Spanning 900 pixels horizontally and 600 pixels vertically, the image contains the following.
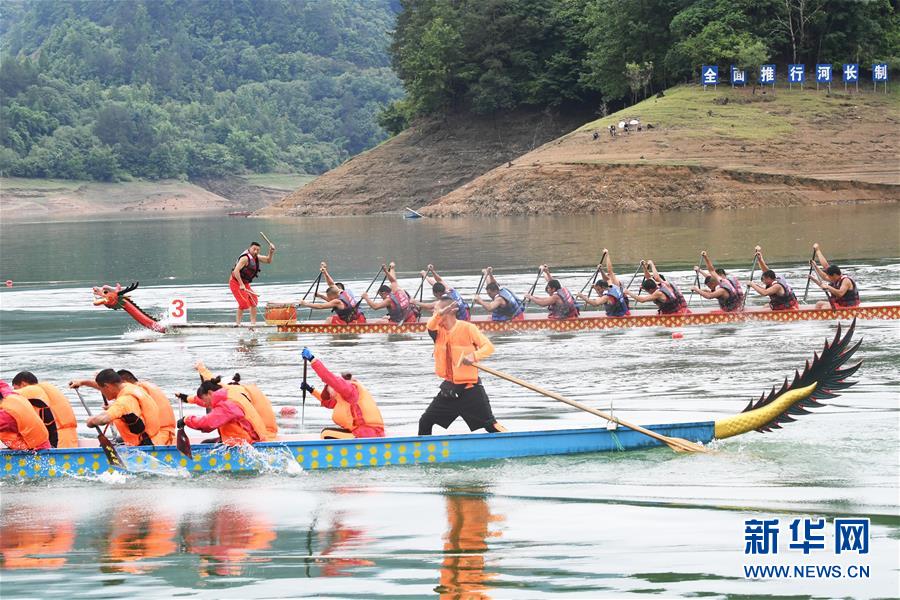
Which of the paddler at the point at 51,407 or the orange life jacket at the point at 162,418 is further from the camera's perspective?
the paddler at the point at 51,407

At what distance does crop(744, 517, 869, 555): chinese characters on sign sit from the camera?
508 inches

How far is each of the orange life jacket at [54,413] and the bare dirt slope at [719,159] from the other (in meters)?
59.1

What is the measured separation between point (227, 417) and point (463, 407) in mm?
2886

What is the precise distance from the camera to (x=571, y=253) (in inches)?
1929

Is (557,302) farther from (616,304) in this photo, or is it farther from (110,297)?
(110,297)

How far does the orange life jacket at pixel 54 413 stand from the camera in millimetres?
16859

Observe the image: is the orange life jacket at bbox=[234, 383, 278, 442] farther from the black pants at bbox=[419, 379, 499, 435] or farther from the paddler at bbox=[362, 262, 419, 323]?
the paddler at bbox=[362, 262, 419, 323]

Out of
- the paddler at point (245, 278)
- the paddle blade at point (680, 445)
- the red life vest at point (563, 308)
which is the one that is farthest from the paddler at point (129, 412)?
the paddler at point (245, 278)

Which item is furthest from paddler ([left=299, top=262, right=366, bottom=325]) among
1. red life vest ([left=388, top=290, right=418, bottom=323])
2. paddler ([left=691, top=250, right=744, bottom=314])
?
paddler ([left=691, top=250, right=744, bottom=314])

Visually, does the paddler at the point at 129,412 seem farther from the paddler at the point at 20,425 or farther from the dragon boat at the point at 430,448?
the paddler at the point at 20,425

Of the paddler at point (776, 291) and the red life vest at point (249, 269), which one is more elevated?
the red life vest at point (249, 269)

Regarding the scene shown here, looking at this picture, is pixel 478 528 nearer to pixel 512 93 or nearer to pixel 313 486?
pixel 313 486

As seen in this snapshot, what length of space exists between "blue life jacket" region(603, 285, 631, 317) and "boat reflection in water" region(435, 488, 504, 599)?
1399 cm

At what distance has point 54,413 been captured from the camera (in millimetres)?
17062
